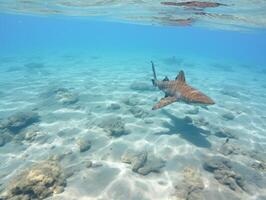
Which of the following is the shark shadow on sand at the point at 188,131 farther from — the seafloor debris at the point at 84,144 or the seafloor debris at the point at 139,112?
the seafloor debris at the point at 84,144

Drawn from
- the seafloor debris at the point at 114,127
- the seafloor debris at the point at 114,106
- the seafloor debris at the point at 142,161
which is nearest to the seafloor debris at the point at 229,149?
the seafloor debris at the point at 142,161

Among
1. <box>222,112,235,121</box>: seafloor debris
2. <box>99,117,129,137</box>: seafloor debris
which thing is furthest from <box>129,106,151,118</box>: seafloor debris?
<box>222,112,235,121</box>: seafloor debris

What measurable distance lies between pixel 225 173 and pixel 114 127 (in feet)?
17.3

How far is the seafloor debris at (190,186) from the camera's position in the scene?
24.5 ft

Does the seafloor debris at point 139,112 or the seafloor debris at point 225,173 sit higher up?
the seafloor debris at point 225,173

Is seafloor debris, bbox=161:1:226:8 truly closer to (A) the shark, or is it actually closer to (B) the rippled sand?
(B) the rippled sand

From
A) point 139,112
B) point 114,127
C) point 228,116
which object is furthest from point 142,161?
point 228,116

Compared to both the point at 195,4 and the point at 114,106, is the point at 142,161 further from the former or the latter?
the point at 195,4

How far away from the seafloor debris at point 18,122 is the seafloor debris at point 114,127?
394 centimetres

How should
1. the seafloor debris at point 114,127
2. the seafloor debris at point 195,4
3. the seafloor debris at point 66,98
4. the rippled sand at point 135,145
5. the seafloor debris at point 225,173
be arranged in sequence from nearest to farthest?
the rippled sand at point 135,145 → the seafloor debris at point 225,173 → the seafloor debris at point 114,127 → the seafloor debris at point 66,98 → the seafloor debris at point 195,4

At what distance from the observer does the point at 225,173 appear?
28.3ft

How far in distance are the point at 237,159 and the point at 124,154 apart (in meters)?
4.49

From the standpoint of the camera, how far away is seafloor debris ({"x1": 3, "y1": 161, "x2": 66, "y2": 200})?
22.5ft

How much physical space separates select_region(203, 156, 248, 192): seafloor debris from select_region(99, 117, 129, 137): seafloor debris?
3.99 m
